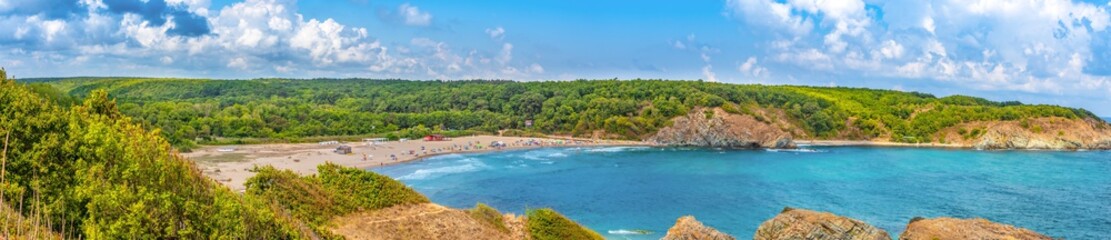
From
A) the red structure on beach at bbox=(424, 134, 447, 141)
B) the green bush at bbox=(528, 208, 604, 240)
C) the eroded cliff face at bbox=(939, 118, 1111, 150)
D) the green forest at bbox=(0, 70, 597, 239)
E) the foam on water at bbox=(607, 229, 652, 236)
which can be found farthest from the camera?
the eroded cliff face at bbox=(939, 118, 1111, 150)

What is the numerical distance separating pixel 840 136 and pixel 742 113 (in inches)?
816

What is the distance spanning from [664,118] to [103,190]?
109 meters

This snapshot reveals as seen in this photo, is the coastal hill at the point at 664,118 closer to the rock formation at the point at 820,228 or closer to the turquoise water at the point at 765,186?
the turquoise water at the point at 765,186

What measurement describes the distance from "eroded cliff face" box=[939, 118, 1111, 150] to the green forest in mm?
120612

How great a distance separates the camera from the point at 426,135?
11462cm

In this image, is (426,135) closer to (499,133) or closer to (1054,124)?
(499,133)

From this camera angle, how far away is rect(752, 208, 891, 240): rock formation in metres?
31.3

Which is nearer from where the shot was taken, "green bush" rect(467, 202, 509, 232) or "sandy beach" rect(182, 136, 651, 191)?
"green bush" rect(467, 202, 509, 232)

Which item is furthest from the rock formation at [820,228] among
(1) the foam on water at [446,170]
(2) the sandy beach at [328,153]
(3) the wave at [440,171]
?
(3) the wave at [440,171]

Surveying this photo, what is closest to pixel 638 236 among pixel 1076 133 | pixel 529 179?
pixel 529 179

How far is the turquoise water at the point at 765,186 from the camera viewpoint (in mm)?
49219

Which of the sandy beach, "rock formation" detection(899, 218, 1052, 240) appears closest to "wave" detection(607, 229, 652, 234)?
"rock formation" detection(899, 218, 1052, 240)

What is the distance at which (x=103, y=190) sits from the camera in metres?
16.6

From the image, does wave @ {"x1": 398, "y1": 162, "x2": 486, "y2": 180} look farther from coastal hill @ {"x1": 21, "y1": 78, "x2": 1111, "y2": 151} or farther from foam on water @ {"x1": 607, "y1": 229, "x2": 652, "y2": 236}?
coastal hill @ {"x1": 21, "y1": 78, "x2": 1111, "y2": 151}
